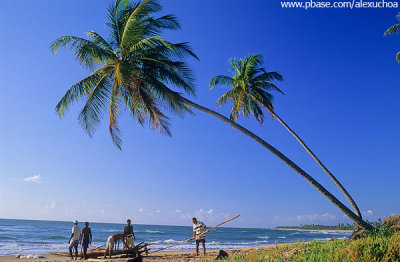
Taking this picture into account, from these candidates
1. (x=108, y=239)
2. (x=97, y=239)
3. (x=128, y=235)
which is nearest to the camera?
(x=108, y=239)

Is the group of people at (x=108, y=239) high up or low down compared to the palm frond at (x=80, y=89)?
down

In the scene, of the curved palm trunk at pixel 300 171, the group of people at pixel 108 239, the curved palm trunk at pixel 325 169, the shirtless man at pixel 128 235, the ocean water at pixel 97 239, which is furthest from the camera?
the ocean water at pixel 97 239

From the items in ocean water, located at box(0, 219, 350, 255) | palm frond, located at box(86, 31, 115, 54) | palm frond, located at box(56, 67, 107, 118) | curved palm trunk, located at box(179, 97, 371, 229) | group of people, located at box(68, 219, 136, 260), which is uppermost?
palm frond, located at box(86, 31, 115, 54)

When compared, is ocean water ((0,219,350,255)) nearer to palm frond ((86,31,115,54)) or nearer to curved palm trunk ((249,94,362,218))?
curved palm trunk ((249,94,362,218))

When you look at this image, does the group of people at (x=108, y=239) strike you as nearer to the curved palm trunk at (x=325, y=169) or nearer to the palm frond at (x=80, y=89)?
the palm frond at (x=80, y=89)

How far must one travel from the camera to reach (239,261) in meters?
7.80

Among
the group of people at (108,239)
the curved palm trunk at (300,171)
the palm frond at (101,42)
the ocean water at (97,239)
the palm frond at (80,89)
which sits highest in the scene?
the palm frond at (101,42)

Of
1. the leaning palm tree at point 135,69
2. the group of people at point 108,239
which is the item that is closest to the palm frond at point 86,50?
the leaning palm tree at point 135,69

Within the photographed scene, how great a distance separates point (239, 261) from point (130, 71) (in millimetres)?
7712

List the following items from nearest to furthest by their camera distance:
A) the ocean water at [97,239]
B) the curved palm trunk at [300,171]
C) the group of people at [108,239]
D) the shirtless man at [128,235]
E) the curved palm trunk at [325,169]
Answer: the curved palm trunk at [300,171]
the curved palm trunk at [325,169]
the group of people at [108,239]
the shirtless man at [128,235]
the ocean water at [97,239]

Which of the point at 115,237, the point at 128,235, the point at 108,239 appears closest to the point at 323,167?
the point at 128,235

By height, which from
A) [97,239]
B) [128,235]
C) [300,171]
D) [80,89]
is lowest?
[97,239]

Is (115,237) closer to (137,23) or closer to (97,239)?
(137,23)

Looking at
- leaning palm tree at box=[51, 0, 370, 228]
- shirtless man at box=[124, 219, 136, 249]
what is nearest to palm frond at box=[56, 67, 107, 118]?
leaning palm tree at box=[51, 0, 370, 228]
